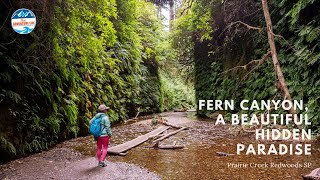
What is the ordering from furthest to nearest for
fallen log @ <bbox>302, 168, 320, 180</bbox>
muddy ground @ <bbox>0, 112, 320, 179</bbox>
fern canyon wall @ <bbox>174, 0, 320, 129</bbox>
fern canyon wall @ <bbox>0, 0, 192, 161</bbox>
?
fern canyon wall @ <bbox>174, 0, 320, 129</bbox> < fern canyon wall @ <bbox>0, 0, 192, 161</bbox> < muddy ground @ <bbox>0, 112, 320, 179</bbox> < fallen log @ <bbox>302, 168, 320, 180</bbox>

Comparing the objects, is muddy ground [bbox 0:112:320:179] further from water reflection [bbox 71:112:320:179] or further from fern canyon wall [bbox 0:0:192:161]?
fern canyon wall [bbox 0:0:192:161]

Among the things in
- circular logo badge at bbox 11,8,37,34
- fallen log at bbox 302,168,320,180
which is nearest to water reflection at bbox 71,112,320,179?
fallen log at bbox 302,168,320,180

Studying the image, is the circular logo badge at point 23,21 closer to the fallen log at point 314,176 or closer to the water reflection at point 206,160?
the water reflection at point 206,160

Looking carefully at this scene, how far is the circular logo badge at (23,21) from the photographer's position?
6.29 metres

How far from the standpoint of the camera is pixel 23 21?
629cm

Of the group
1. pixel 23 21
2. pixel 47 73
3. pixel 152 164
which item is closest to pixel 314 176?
pixel 152 164

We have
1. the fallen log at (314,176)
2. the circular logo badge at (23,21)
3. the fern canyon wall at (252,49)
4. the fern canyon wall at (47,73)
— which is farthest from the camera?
the fern canyon wall at (252,49)

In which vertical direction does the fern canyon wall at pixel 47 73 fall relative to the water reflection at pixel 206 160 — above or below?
above

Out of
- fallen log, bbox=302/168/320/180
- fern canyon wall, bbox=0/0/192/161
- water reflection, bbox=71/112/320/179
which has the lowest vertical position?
water reflection, bbox=71/112/320/179

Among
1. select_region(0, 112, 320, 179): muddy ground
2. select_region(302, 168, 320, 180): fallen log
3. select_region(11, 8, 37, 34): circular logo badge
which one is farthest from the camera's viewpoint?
select_region(11, 8, 37, 34): circular logo badge

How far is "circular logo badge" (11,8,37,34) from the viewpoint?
6289mm

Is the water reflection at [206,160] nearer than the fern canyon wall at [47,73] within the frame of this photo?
Yes

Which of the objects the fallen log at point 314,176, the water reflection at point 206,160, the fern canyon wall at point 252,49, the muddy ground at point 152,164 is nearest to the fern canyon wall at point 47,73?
the muddy ground at point 152,164

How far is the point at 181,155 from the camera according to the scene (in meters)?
8.18
